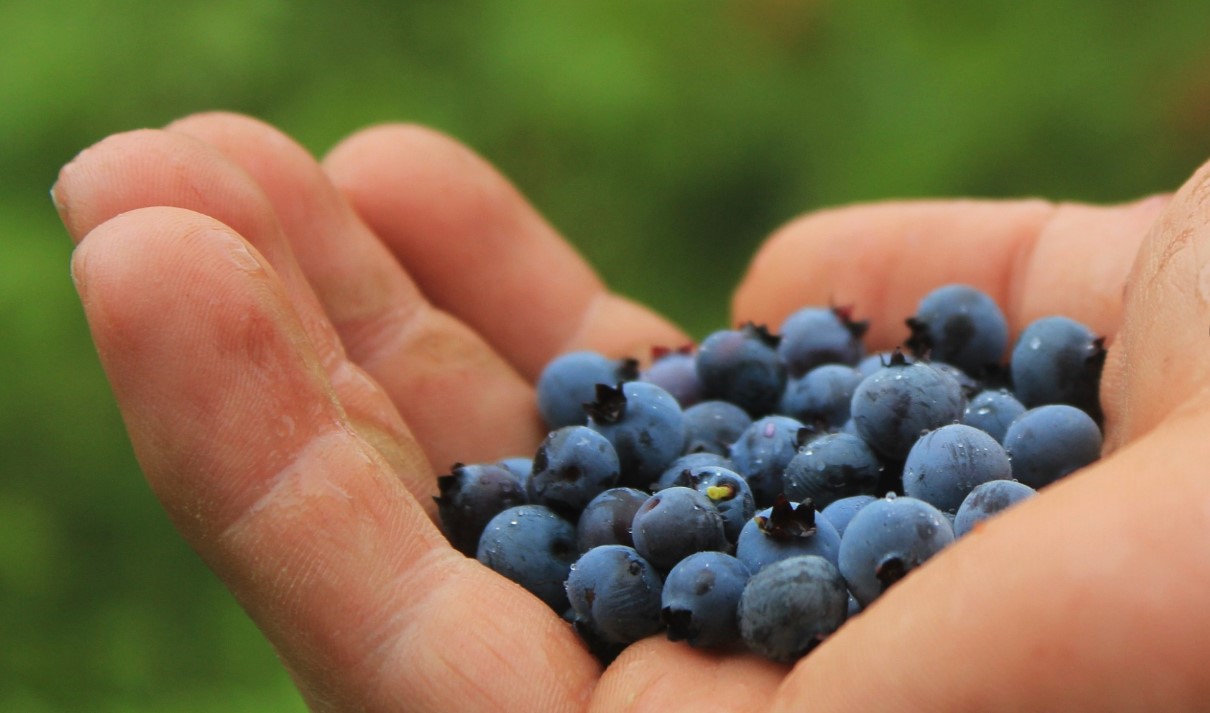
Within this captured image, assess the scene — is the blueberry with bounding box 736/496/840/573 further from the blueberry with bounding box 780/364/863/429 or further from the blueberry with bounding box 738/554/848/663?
the blueberry with bounding box 780/364/863/429

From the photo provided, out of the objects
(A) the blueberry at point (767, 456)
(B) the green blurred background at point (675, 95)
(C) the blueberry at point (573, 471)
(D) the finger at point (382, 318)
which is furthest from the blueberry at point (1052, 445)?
(B) the green blurred background at point (675, 95)

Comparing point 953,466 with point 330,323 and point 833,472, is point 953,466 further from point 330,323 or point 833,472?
point 330,323

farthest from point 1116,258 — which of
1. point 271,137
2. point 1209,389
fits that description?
point 271,137

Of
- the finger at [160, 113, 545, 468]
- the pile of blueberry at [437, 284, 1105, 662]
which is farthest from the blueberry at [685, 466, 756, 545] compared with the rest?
the finger at [160, 113, 545, 468]

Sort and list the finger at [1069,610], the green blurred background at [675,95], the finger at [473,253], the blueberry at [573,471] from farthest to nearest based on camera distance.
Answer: the green blurred background at [675,95]
the finger at [473,253]
the blueberry at [573,471]
the finger at [1069,610]

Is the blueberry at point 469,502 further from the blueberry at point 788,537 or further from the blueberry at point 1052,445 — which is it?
the blueberry at point 1052,445
